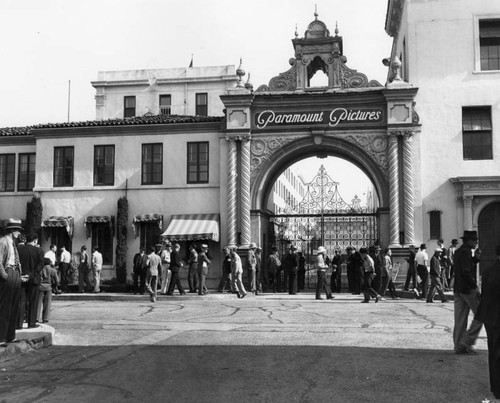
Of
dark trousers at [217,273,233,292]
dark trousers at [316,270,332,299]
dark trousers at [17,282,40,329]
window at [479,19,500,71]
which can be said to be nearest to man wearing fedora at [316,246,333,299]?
dark trousers at [316,270,332,299]

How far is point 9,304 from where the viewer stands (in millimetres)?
9453

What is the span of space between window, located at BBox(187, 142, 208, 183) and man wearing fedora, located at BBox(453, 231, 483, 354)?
18.0 metres

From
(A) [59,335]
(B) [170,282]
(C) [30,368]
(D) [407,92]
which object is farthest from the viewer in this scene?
(D) [407,92]

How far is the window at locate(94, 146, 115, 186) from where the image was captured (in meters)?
27.6

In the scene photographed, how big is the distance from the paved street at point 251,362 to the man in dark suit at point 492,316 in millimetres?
373

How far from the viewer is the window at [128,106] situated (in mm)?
48756

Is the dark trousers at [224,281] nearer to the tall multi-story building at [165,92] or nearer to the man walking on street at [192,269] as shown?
the man walking on street at [192,269]

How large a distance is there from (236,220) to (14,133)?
11.1m

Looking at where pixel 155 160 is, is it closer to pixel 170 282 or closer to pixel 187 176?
pixel 187 176

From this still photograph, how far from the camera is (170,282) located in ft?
71.0

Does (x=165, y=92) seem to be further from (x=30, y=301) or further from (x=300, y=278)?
(x=30, y=301)

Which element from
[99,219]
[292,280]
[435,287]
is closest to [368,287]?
[435,287]

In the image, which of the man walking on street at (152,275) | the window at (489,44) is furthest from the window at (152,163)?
the window at (489,44)

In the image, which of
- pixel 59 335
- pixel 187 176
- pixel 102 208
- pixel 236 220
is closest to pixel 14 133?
pixel 102 208
